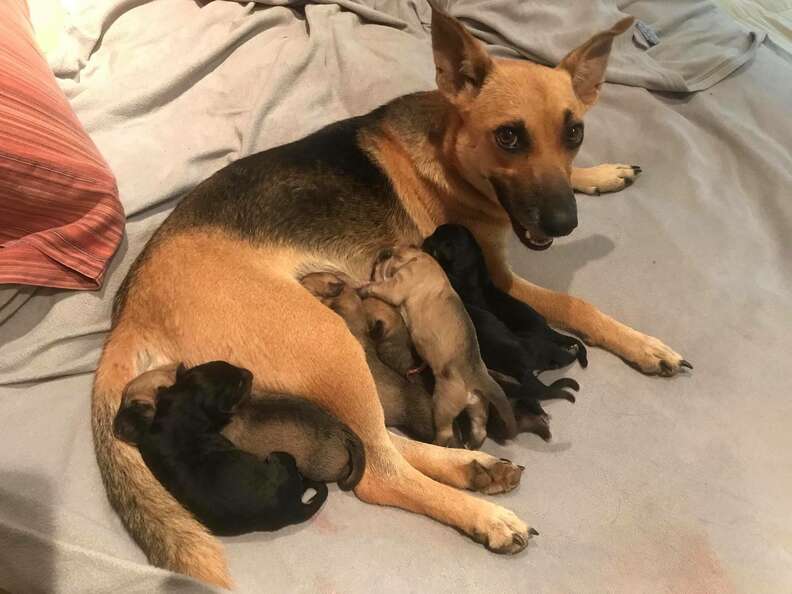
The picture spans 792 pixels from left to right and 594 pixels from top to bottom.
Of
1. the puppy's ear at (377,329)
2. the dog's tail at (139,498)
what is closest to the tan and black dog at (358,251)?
the dog's tail at (139,498)

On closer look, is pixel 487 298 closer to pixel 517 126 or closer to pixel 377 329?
pixel 377 329

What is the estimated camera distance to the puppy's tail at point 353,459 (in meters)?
1.86

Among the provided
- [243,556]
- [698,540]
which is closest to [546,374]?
[698,540]

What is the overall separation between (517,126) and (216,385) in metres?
1.33

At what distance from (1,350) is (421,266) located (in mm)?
1447

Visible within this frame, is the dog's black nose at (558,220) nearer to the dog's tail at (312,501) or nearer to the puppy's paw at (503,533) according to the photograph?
the puppy's paw at (503,533)

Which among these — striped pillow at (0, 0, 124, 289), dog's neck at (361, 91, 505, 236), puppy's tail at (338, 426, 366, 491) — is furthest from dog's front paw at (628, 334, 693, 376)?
striped pillow at (0, 0, 124, 289)

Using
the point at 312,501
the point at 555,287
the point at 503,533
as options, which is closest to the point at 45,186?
the point at 312,501

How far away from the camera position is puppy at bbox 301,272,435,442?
2.16 metres

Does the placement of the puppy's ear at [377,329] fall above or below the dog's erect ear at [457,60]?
below

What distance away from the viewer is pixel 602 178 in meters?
2.98

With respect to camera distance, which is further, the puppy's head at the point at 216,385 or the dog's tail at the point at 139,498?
the puppy's head at the point at 216,385

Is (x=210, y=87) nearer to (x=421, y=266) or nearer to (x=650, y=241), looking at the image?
(x=421, y=266)

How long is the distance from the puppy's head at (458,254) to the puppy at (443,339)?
0.28ft
